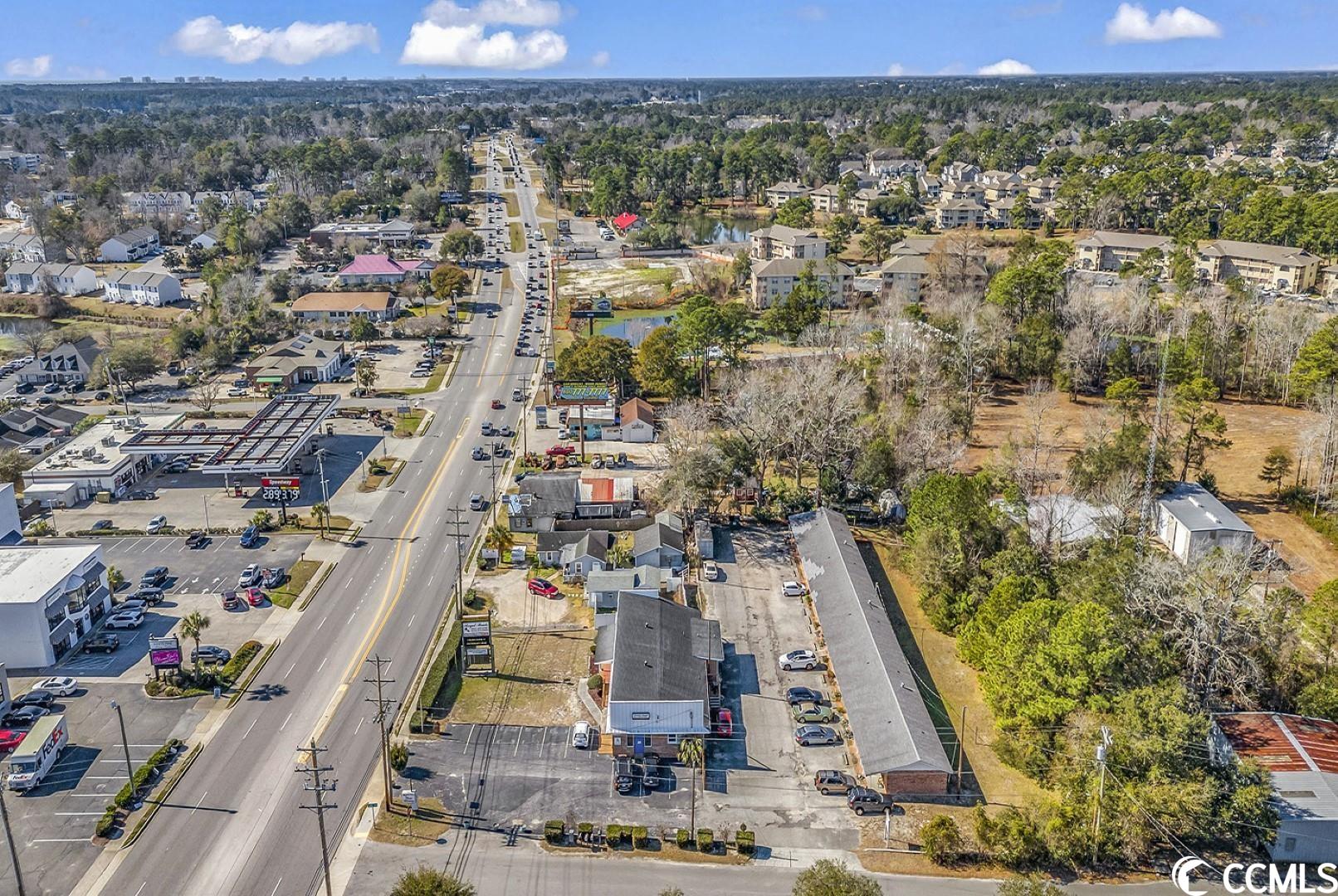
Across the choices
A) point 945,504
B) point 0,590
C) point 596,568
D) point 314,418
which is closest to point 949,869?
point 945,504

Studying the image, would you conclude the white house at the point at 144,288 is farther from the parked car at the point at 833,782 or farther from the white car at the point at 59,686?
the parked car at the point at 833,782

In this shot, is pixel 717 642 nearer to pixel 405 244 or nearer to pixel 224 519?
pixel 224 519

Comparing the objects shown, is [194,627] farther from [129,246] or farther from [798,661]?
[129,246]

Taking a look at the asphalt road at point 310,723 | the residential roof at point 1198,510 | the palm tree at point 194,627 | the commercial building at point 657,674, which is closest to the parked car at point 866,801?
the commercial building at point 657,674

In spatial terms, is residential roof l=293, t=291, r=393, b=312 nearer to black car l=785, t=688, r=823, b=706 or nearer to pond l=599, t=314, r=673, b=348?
pond l=599, t=314, r=673, b=348

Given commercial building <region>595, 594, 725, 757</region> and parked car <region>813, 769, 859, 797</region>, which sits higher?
commercial building <region>595, 594, 725, 757</region>

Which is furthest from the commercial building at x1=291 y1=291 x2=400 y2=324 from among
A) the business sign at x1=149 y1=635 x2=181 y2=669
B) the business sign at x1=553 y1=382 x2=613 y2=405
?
the business sign at x1=149 y1=635 x2=181 y2=669
